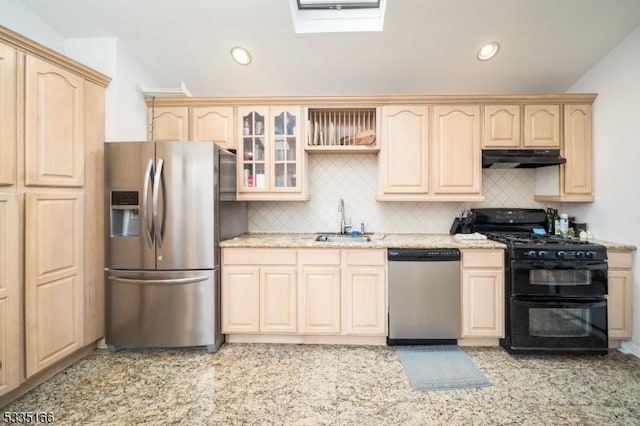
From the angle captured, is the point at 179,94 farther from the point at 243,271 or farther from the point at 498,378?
the point at 498,378

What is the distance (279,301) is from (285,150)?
4.68 ft

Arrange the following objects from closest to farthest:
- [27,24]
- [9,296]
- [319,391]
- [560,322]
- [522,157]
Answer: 1. [9,296]
2. [319,391]
3. [27,24]
4. [560,322]
5. [522,157]

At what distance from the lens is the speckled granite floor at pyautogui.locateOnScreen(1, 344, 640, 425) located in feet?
5.83

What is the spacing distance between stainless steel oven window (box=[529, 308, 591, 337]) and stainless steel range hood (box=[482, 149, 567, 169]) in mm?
1304

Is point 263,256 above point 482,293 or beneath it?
above

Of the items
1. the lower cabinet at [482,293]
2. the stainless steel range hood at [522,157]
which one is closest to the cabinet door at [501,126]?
the stainless steel range hood at [522,157]

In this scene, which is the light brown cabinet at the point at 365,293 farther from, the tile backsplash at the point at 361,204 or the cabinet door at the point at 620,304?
the cabinet door at the point at 620,304

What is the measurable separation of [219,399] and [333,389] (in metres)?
0.74

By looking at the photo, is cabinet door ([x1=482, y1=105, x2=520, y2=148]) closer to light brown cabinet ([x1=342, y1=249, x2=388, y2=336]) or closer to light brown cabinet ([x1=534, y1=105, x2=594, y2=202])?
light brown cabinet ([x1=534, y1=105, x2=594, y2=202])

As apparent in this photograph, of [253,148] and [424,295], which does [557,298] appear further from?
[253,148]

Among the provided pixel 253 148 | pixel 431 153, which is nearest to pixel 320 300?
pixel 253 148

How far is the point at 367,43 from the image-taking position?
264cm

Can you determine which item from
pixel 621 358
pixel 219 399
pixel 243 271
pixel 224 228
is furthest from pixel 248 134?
pixel 621 358

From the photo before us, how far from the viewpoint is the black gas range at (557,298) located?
242 cm
